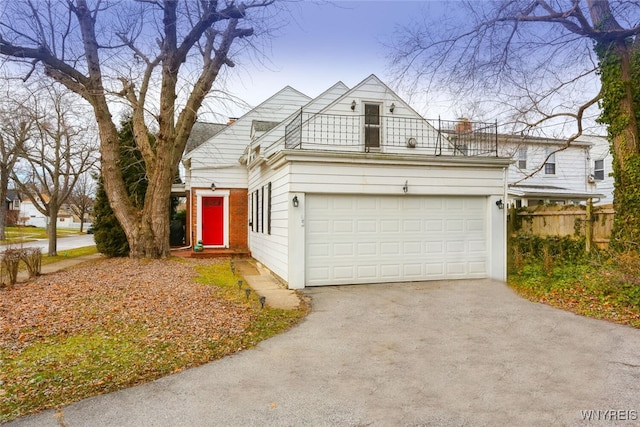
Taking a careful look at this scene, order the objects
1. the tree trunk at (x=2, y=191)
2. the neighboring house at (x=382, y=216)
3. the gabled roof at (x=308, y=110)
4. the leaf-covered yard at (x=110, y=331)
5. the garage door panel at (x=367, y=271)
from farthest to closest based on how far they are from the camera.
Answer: the tree trunk at (x=2, y=191) < the gabled roof at (x=308, y=110) < the garage door panel at (x=367, y=271) < the neighboring house at (x=382, y=216) < the leaf-covered yard at (x=110, y=331)

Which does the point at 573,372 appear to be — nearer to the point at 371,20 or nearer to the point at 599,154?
the point at 371,20

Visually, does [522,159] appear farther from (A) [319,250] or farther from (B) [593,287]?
(A) [319,250]

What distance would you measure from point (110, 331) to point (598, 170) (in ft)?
73.4

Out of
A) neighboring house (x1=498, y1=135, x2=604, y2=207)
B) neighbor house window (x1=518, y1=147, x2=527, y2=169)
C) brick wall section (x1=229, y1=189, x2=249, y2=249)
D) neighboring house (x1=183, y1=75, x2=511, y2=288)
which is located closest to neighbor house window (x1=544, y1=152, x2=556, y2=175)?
neighboring house (x1=498, y1=135, x2=604, y2=207)

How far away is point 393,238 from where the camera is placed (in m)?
9.37

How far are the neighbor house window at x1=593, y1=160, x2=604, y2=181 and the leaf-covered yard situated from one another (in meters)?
19.5

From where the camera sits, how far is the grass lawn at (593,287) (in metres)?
6.61

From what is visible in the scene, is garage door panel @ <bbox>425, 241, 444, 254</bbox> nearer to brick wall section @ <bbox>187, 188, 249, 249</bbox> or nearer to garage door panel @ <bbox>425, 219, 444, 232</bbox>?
garage door panel @ <bbox>425, 219, 444, 232</bbox>

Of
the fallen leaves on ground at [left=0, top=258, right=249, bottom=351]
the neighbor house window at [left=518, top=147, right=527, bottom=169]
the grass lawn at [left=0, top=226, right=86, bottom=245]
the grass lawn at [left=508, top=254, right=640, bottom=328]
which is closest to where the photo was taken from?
the fallen leaves on ground at [left=0, top=258, right=249, bottom=351]

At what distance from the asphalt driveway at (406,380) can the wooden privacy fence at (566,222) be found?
388cm

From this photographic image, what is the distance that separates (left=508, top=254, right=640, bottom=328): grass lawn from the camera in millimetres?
6614

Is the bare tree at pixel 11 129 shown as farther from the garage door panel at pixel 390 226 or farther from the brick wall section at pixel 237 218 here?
the garage door panel at pixel 390 226

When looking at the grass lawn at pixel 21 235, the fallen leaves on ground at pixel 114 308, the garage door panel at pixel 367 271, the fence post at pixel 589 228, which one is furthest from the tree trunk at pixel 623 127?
the grass lawn at pixel 21 235

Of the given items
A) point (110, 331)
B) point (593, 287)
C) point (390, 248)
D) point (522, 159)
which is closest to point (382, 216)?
point (390, 248)
